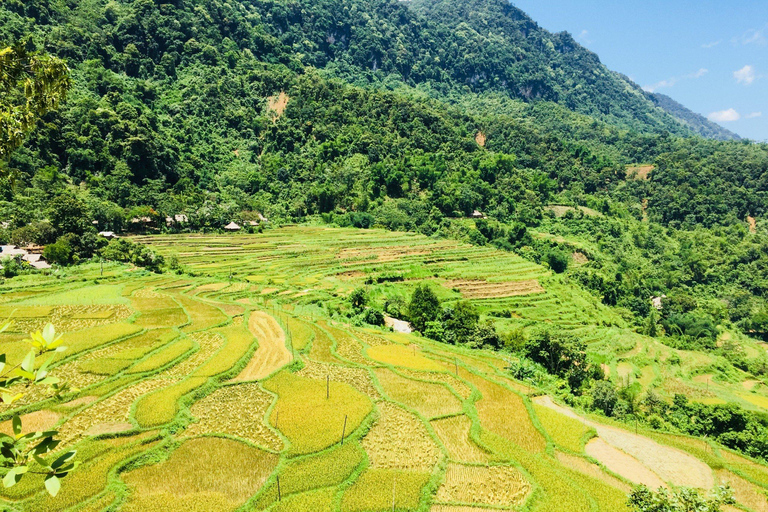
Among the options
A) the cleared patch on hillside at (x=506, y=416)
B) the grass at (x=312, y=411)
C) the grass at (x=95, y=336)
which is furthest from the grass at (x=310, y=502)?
the grass at (x=95, y=336)

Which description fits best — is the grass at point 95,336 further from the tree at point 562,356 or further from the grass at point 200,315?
the tree at point 562,356

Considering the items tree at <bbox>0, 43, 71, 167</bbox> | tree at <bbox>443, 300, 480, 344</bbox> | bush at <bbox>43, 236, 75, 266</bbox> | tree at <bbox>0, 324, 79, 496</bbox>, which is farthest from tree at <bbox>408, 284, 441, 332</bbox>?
bush at <bbox>43, 236, 75, 266</bbox>

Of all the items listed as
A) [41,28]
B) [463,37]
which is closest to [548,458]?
[41,28]

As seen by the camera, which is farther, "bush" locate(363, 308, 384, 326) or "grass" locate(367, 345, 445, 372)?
"bush" locate(363, 308, 384, 326)

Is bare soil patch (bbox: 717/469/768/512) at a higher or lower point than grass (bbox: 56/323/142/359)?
higher

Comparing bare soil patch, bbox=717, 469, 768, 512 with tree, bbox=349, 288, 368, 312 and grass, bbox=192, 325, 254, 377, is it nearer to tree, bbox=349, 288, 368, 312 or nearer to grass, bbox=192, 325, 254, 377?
grass, bbox=192, 325, 254, 377

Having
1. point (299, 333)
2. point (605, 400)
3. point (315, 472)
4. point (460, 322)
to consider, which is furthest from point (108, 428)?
point (605, 400)
